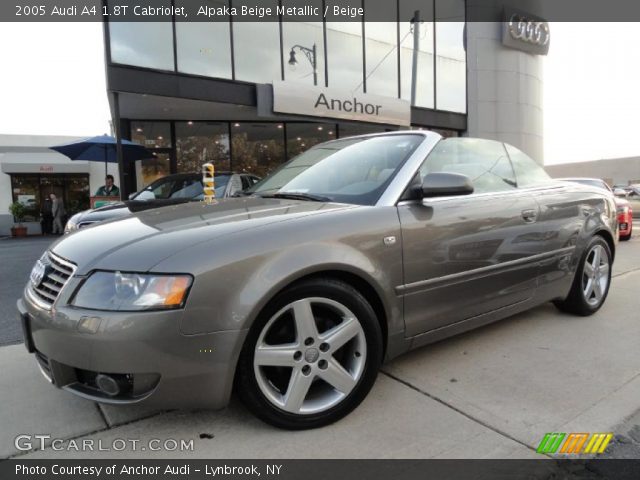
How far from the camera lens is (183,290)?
6.35 ft

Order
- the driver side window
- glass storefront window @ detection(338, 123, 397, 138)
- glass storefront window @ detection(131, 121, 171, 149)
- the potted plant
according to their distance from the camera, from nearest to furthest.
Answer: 1. the driver side window
2. glass storefront window @ detection(131, 121, 171, 149)
3. glass storefront window @ detection(338, 123, 397, 138)
4. the potted plant

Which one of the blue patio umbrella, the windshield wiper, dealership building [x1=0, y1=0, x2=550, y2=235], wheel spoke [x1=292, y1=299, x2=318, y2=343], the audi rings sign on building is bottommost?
wheel spoke [x1=292, y1=299, x2=318, y2=343]

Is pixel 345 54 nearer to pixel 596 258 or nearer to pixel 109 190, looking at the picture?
pixel 109 190

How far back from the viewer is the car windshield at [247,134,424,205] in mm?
2818

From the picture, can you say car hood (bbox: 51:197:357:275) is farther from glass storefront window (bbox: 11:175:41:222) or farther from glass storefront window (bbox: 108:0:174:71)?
glass storefront window (bbox: 11:175:41:222)

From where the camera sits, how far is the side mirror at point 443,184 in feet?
8.77

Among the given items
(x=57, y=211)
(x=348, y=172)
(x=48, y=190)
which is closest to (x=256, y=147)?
(x=57, y=211)

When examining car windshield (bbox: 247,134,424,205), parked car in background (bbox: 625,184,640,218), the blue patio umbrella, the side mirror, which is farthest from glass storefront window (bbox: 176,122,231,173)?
parked car in background (bbox: 625,184,640,218)

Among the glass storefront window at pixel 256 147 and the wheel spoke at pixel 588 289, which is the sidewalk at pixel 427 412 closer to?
the wheel spoke at pixel 588 289

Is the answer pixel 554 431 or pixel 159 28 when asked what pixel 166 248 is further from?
pixel 159 28

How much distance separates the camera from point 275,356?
2164 millimetres

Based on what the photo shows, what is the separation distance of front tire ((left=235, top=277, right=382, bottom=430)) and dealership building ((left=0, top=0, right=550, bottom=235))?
8.78 meters

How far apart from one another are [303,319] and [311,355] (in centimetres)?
19

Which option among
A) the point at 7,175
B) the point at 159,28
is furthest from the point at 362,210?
the point at 7,175
